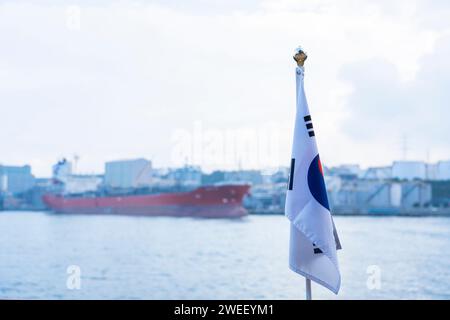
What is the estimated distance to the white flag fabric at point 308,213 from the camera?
81.2 inches

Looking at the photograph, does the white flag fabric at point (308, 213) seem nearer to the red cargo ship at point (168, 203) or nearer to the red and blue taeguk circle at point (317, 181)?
the red and blue taeguk circle at point (317, 181)

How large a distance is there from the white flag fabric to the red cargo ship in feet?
115

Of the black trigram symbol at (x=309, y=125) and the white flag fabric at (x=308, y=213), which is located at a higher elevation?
the black trigram symbol at (x=309, y=125)

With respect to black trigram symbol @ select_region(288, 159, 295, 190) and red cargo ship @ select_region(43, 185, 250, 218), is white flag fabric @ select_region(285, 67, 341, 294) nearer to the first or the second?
black trigram symbol @ select_region(288, 159, 295, 190)

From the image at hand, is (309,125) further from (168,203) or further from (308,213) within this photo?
(168,203)

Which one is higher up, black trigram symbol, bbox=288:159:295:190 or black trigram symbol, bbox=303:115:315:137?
black trigram symbol, bbox=303:115:315:137

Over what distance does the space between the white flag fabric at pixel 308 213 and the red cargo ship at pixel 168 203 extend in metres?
34.9

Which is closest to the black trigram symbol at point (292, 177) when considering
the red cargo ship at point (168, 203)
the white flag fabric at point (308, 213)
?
the white flag fabric at point (308, 213)

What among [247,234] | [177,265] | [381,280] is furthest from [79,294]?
[247,234]

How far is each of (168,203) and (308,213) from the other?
38.3 metres

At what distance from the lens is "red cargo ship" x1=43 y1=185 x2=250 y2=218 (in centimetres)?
3750

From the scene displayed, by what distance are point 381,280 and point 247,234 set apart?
43.3ft

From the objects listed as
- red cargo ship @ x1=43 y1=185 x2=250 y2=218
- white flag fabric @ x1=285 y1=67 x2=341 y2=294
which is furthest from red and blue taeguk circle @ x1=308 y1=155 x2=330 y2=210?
red cargo ship @ x1=43 y1=185 x2=250 y2=218
